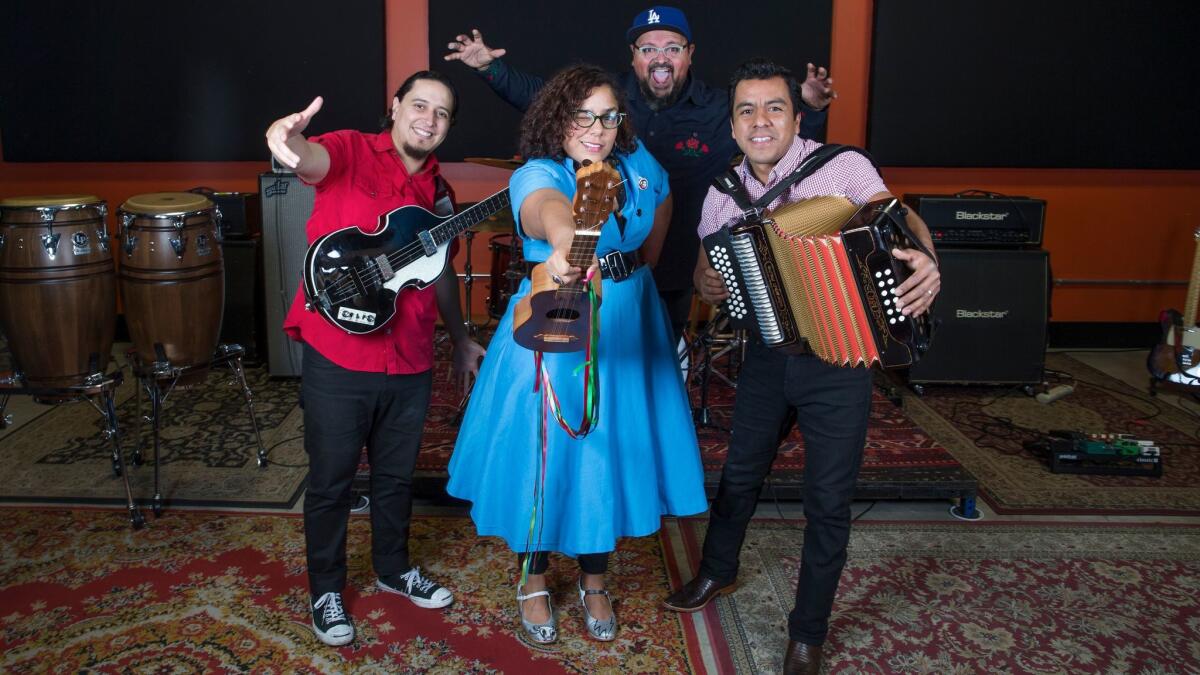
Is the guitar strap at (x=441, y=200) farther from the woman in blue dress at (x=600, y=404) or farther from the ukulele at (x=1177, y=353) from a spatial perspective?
the ukulele at (x=1177, y=353)

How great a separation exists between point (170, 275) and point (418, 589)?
1.54m

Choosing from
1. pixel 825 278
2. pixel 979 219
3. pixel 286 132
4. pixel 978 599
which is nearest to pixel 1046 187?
pixel 979 219

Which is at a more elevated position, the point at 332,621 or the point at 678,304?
the point at 678,304

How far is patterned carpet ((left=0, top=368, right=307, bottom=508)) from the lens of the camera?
3592 millimetres

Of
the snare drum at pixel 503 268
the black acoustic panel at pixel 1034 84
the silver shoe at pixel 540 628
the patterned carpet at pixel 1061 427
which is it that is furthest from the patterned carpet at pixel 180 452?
the black acoustic panel at pixel 1034 84

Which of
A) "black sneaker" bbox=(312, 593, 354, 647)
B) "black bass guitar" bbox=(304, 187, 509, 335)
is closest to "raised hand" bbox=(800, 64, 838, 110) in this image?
"black bass guitar" bbox=(304, 187, 509, 335)

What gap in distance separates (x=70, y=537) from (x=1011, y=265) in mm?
4370

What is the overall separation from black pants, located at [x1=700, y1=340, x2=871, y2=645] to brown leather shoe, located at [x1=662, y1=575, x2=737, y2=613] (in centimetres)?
37

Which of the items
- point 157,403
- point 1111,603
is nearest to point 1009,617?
point 1111,603

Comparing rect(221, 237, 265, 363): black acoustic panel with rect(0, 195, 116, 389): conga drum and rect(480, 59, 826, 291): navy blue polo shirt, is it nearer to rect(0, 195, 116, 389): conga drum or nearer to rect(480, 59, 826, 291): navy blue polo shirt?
rect(0, 195, 116, 389): conga drum

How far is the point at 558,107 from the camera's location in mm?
2242

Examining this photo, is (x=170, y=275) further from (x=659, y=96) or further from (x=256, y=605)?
(x=659, y=96)

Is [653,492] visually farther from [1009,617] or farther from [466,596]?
[1009,617]

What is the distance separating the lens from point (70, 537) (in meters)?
3.21
